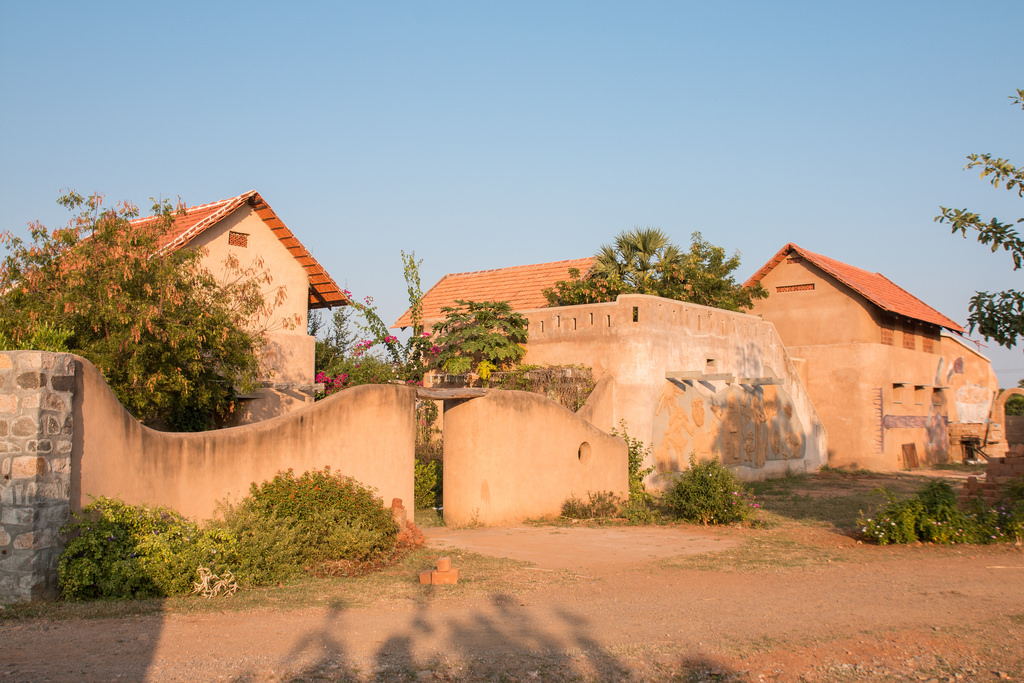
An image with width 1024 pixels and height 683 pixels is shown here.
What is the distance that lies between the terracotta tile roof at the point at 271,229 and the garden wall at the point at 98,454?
7814 mm

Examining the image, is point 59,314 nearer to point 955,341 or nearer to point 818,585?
point 818,585

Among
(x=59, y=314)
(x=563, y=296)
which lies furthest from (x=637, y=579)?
(x=563, y=296)

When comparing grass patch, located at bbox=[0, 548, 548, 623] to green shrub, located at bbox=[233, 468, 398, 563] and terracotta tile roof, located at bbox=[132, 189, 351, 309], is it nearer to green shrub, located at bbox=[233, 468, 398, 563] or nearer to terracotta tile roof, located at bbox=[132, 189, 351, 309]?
green shrub, located at bbox=[233, 468, 398, 563]

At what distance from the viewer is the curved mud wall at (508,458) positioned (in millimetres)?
13820

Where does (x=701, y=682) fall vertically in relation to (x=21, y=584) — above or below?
below

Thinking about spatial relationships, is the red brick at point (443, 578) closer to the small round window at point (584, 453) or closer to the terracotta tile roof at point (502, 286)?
the small round window at point (584, 453)

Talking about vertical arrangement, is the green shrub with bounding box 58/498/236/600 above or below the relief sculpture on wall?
below

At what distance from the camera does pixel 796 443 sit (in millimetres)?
23094

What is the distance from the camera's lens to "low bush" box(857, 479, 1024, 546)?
1165 centimetres

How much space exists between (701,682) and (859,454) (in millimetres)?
21415

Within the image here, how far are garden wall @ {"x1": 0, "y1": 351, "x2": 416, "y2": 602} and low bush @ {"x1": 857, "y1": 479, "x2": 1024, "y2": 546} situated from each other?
7.22m

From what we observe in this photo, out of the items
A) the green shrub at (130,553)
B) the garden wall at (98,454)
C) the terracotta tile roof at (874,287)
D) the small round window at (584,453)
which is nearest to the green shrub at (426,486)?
the small round window at (584,453)

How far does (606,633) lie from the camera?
716 centimetres

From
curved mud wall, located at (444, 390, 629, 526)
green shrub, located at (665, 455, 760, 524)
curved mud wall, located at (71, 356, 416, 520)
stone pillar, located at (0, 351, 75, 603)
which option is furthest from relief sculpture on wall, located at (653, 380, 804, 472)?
stone pillar, located at (0, 351, 75, 603)
